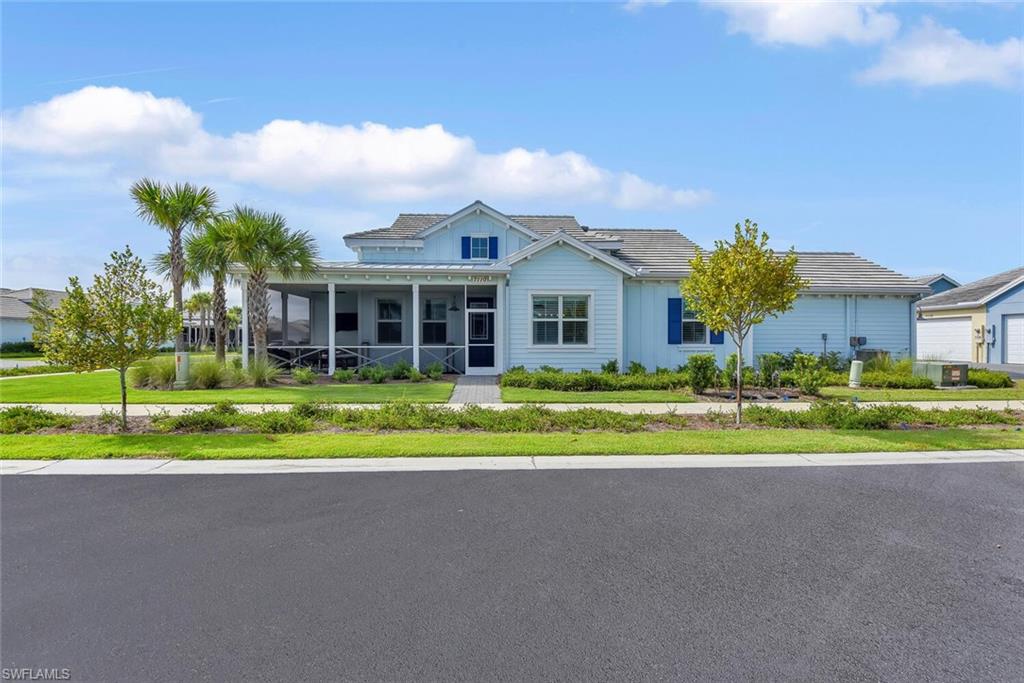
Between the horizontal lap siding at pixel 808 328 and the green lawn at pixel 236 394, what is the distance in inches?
460

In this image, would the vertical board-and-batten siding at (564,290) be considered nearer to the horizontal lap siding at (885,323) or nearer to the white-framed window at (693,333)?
the white-framed window at (693,333)

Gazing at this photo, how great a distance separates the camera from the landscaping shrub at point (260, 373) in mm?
16516

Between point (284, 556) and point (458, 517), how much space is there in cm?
167

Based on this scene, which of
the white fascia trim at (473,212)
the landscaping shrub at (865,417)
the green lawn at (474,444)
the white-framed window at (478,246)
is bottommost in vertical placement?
the green lawn at (474,444)

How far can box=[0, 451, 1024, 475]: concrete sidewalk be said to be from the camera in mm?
7664

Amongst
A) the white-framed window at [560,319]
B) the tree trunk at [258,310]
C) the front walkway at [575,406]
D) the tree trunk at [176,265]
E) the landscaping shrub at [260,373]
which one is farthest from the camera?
the tree trunk at [176,265]

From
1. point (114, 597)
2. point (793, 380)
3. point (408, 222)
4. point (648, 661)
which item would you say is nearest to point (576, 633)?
point (648, 661)

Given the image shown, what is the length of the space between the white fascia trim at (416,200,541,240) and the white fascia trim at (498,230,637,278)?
11.8 ft

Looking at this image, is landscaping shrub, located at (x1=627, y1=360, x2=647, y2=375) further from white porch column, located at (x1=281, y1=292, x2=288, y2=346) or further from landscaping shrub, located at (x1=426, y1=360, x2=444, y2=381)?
white porch column, located at (x1=281, y1=292, x2=288, y2=346)

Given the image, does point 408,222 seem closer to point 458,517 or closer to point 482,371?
point 482,371

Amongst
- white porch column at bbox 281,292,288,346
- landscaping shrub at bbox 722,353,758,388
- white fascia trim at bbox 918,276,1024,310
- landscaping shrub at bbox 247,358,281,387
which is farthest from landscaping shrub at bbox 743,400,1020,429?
white fascia trim at bbox 918,276,1024,310

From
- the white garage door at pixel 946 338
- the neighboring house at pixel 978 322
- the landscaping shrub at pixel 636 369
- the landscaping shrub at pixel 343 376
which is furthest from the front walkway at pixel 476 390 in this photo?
the white garage door at pixel 946 338

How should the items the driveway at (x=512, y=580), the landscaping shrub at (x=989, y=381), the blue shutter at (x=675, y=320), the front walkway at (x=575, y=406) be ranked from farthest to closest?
the blue shutter at (x=675, y=320) < the landscaping shrub at (x=989, y=381) < the front walkway at (x=575, y=406) < the driveway at (x=512, y=580)

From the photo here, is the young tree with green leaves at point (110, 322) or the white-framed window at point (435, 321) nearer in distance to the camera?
the young tree with green leaves at point (110, 322)
